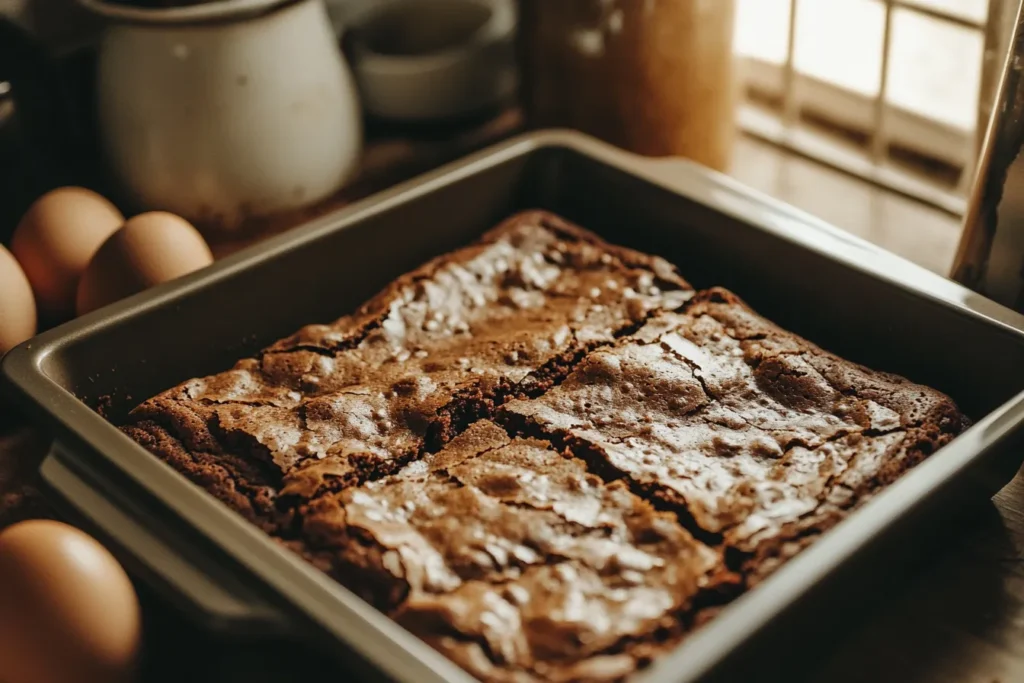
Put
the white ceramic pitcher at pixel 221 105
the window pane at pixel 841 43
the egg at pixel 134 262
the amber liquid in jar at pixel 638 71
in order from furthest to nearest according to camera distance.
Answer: the window pane at pixel 841 43 < the amber liquid in jar at pixel 638 71 < the white ceramic pitcher at pixel 221 105 < the egg at pixel 134 262

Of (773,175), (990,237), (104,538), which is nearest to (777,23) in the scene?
(773,175)

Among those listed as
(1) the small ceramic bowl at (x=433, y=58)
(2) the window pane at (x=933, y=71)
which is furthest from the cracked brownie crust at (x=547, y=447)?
(2) the window pane at (x=933, y=71)

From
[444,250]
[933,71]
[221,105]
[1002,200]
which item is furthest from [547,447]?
[933,71]

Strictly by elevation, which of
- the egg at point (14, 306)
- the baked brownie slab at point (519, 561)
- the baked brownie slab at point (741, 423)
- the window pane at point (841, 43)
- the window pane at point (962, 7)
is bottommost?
the baked brownie slab at point (519, 561)

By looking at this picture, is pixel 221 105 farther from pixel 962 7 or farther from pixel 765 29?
pixel 962 7

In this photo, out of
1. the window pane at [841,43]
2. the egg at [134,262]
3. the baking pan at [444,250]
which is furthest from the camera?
the window pane at [841,43]

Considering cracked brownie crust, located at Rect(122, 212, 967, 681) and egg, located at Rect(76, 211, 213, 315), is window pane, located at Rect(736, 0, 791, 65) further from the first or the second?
egg, located at Rect(76, 211, 213, 315)

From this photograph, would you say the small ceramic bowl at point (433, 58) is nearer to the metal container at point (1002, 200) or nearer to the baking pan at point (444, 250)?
the baking pan at point (444, 250)

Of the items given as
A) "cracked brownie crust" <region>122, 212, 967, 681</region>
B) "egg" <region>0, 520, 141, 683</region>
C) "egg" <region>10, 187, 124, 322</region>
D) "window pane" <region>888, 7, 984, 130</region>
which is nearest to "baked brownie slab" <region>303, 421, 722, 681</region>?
"cracked brownie crust" <region>122, 212, 967, 681</region>
